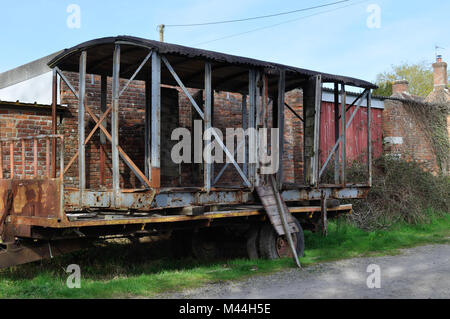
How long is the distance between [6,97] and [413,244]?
35.2ft

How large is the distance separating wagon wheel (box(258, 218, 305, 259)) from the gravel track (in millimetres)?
804

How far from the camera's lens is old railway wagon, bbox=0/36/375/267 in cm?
661

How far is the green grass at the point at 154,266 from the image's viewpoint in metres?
6.12

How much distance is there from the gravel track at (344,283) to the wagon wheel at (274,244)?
31.7 inches

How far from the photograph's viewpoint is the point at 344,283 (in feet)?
22.0

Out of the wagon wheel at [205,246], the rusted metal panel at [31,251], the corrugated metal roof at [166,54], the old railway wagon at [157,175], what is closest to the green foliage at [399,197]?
the old railway wagon at [157,175]

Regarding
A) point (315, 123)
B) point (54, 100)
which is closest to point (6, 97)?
point (54, 100)

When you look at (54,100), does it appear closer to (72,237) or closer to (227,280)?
(72,237)

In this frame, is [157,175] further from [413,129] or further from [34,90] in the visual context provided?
[413,129]

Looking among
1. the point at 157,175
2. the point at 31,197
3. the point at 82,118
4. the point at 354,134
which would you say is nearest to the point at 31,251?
the point at 31,197

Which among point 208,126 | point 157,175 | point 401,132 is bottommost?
point 157,175

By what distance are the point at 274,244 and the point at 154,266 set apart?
222cm

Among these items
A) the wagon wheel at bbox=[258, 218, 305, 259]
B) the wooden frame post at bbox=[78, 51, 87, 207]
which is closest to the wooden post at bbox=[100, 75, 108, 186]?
the wooden frame post at bbox=[78, 51, 87, 207]
